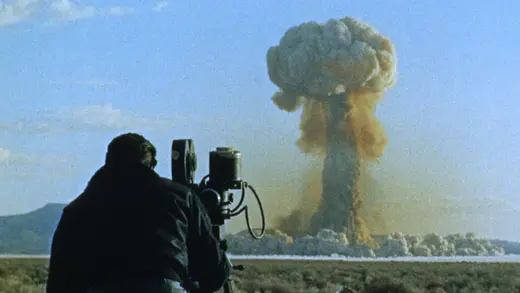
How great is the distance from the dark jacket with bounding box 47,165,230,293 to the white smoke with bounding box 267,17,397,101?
67.9 metres

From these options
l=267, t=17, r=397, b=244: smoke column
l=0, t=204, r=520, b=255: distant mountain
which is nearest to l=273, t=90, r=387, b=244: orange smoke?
l=267, t=17, r=397, b=244: smoke column

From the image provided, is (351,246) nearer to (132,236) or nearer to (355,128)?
(355,128)

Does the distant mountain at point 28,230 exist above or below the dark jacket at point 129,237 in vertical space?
below

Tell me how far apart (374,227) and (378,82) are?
18620 millimetres

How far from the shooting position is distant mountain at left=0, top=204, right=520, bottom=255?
128 metres

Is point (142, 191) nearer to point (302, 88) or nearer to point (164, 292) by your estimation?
point (164, 292)

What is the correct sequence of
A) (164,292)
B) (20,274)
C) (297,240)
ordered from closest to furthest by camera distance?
(164,292) < (20,274) < (297,240)

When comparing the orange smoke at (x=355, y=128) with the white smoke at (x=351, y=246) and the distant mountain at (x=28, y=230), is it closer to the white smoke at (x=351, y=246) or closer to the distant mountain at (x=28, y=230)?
the white smoke at (x=351, y=246)

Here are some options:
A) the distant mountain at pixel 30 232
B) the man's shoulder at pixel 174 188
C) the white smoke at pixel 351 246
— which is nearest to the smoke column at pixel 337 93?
the white smoke at pixel 351 246

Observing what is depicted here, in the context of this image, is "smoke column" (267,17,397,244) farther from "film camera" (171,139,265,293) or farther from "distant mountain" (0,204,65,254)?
"film camera" (171,139,265,293)

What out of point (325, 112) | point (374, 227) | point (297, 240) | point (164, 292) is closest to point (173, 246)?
point (164, 292)

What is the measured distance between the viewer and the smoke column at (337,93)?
242ft

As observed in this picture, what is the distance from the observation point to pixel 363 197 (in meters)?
84.3

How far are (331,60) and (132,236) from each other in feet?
225
